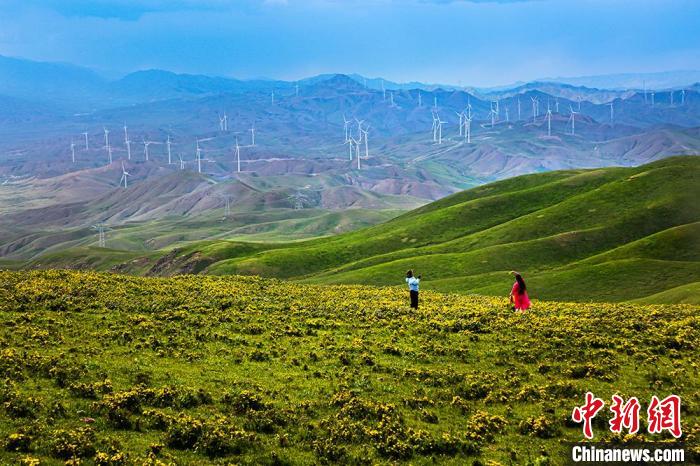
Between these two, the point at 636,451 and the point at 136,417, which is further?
the point at 136,417

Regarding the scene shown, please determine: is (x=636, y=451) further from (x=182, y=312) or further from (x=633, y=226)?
(x=633, y=226)

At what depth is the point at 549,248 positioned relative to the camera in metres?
120

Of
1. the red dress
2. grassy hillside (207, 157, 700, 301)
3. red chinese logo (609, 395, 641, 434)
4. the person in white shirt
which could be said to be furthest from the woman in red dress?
grassy hillside (207, 157, 700, 301)

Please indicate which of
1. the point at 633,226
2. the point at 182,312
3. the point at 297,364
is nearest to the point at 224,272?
the point at 633,226

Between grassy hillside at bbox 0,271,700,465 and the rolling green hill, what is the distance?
36778 mm

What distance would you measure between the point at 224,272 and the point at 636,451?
148 meters

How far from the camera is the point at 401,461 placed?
898 inches

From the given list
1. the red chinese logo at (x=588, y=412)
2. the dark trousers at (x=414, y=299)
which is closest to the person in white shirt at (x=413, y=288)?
the dark trousers at (x=414, y=299)

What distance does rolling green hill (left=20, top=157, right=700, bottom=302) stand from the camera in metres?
90.8

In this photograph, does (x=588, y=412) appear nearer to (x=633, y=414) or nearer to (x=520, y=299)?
(x=633, y=414)

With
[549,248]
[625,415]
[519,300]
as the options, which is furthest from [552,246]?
[625,415]

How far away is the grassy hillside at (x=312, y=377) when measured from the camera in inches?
916

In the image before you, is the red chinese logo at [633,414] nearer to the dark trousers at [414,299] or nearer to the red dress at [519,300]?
the red dress at [519,300]

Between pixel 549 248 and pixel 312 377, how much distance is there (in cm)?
9803
